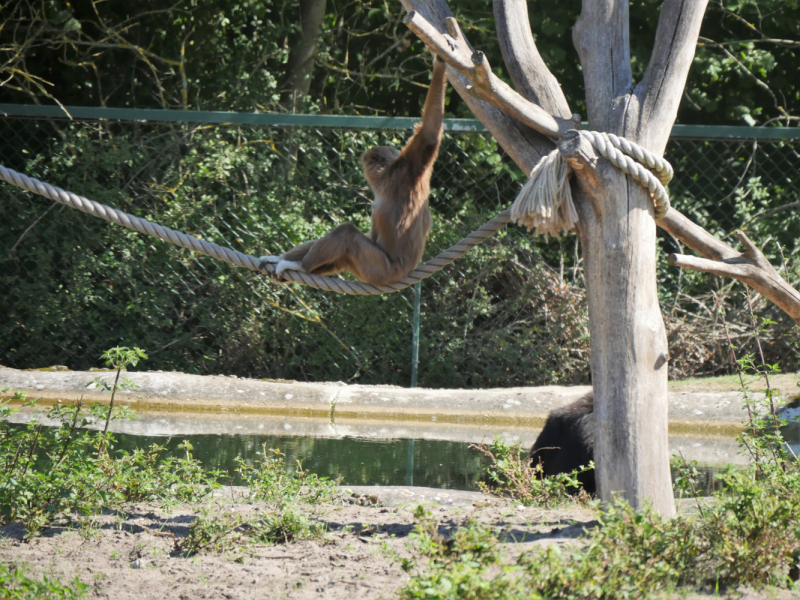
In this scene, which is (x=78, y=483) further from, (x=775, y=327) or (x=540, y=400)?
(x=775, y=327)

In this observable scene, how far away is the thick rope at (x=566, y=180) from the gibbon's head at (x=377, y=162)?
248 centimetres

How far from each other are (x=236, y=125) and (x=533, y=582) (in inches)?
278

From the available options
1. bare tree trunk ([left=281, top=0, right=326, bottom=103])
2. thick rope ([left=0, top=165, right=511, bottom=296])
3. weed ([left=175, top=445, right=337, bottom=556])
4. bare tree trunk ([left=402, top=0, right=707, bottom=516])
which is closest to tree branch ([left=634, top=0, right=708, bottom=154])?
bare tree trunk ([left=402, top=0, right=707, bottom=516])

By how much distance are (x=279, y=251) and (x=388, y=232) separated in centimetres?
299

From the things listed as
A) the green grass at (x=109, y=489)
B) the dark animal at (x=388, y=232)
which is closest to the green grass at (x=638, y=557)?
the green grass at (x=109, y=489)

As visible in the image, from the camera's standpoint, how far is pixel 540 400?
25.3 ft

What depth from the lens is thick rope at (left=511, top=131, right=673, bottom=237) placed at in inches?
145

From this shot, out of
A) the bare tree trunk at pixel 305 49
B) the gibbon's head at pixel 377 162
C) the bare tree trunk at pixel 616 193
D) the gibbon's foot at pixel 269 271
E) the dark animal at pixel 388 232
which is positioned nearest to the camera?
the bare tree trunk at pixel 616 193

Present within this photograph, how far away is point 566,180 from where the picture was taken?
3779 mm

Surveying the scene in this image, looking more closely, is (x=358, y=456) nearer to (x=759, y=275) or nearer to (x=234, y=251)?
(x=234, y=251)

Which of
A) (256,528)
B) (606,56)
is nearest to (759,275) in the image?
(606,56)

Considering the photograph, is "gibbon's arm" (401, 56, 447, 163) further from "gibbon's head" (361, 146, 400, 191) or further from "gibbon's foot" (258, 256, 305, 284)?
"gibbon's foot" (258, 256, 305, 284)

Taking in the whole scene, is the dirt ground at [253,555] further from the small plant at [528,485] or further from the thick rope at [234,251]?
the thick rope at [234,251]

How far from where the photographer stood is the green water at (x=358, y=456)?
616cm
